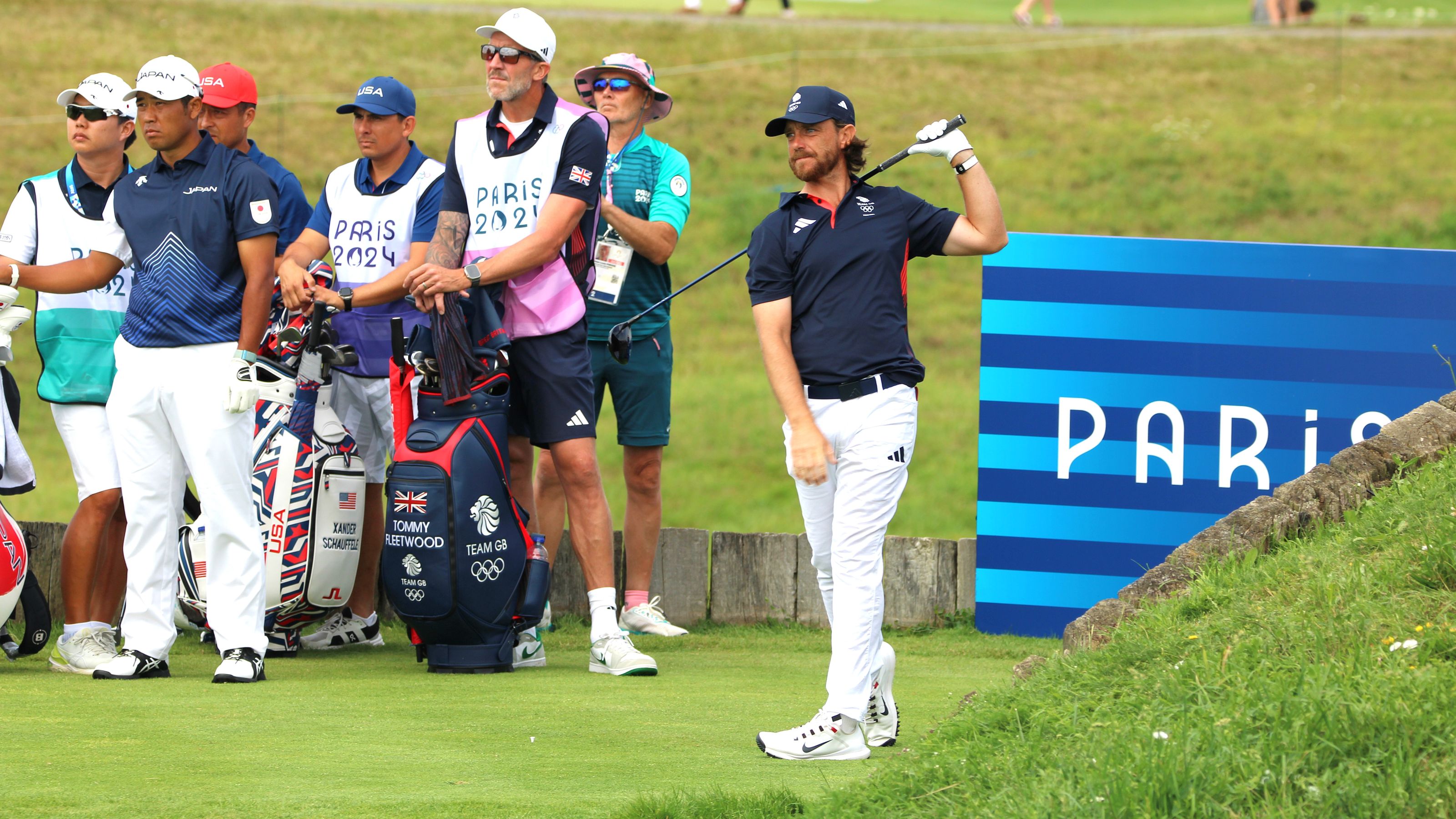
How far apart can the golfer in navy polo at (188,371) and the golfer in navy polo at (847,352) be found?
1840 millimetres

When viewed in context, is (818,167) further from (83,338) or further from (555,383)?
(83,338)

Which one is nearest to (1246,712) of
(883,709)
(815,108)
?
(883,709)

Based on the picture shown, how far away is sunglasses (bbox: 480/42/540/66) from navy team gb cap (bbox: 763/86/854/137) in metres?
1.53

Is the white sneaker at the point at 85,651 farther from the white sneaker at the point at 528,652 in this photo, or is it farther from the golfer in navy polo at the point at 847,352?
the golfer in navy polo at the point at 847,352

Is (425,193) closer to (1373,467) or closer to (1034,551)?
(1034,551)

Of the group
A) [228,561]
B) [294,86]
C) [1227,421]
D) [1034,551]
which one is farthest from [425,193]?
[294,86]

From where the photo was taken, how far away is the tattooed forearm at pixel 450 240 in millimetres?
5699

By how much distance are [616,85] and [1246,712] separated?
406 centimetres

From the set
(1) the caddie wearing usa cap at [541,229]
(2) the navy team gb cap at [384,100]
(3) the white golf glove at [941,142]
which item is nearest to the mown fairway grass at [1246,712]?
(3) the white golf glove at [941,142]

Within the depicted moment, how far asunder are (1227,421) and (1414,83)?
20.0 m

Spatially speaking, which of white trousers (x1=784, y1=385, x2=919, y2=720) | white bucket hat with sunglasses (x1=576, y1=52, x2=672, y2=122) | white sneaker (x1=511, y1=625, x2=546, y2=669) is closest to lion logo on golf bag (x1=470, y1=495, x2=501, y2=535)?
white sneaker (x1=511, y1=625, x2=546, y2=669)

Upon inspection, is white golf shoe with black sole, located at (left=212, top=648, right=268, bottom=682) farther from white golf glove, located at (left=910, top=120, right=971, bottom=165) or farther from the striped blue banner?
the striped blue banner

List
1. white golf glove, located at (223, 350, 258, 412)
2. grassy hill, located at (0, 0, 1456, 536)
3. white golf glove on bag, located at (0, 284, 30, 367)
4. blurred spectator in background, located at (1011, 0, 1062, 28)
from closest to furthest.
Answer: white golf glove, located at (223, 350, 258, 412) < white golf glove on bag, located at (0, 284, 30, 367) < grassy hill, located at (0, 0, 1456, 536) < blurred spectator in background, located at (1011, 0, 1062, 28)

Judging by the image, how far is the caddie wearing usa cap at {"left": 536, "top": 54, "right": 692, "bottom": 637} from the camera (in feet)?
21.2
